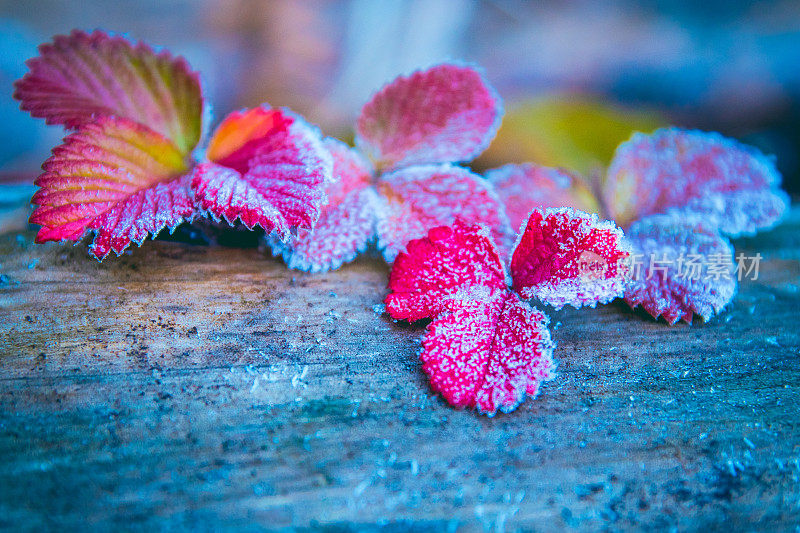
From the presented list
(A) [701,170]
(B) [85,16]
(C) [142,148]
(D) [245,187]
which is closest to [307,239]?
(D) [245,187]

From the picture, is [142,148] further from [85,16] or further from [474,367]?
[85,16]

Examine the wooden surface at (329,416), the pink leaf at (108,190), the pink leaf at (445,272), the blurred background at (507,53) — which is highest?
the blurred background at (507,53)

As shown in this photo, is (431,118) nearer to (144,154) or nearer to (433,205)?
(433,205)

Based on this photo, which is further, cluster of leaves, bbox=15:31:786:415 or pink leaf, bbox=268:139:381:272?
pink leaf, bbox=268:139:381:272

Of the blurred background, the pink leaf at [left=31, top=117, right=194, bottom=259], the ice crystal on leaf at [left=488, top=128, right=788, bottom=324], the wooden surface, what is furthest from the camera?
the blurred background

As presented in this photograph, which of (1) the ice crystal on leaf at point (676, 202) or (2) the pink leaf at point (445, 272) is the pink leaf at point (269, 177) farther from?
(1) the ice crystal on leaf at point (676, 202)

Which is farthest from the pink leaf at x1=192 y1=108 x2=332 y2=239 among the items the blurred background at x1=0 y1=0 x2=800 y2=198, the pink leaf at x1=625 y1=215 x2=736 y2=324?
the blurred background at x1=0 y1=0 x2=800 y2=198

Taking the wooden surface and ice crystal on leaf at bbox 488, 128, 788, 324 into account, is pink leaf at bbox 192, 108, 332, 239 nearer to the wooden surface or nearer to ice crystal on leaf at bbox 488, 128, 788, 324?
the wooden surface

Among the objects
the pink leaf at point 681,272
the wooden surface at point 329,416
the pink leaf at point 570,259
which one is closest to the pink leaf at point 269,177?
the wooden surface at point 329,416
